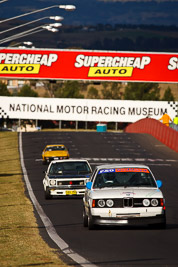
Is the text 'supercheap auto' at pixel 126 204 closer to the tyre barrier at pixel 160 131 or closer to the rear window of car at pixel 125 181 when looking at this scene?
the rear window of car at pixel 125 181

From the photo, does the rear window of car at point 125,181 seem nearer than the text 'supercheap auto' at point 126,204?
No

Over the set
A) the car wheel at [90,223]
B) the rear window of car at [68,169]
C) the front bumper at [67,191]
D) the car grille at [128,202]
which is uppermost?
the rear window of car at [68,169]

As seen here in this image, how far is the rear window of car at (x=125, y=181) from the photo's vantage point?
17.5 meters

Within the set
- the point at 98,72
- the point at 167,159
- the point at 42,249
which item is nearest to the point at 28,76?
the point at 98,72

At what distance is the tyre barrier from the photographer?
55838 mm

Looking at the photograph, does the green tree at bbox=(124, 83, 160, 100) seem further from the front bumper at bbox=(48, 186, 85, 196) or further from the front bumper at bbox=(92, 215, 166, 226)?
the front bumper at bbox=(92, 215, 166, 226)

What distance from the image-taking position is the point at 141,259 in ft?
Result: 41.6

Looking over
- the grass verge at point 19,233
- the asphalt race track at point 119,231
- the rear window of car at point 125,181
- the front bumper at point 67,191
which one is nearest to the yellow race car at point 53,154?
the asphalt race track at point 119,231

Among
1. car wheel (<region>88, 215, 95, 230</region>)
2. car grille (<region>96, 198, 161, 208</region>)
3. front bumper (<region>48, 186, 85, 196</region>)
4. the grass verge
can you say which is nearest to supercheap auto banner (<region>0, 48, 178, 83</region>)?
the grass verge

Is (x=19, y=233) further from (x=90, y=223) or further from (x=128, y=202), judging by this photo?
(x=128, y=202)

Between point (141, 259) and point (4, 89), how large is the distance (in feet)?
422

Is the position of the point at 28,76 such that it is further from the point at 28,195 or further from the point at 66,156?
the point at 28,195

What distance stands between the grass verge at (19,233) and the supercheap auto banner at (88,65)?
56587 millimetres

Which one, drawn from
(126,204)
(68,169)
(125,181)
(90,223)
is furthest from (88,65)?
(126,204)
